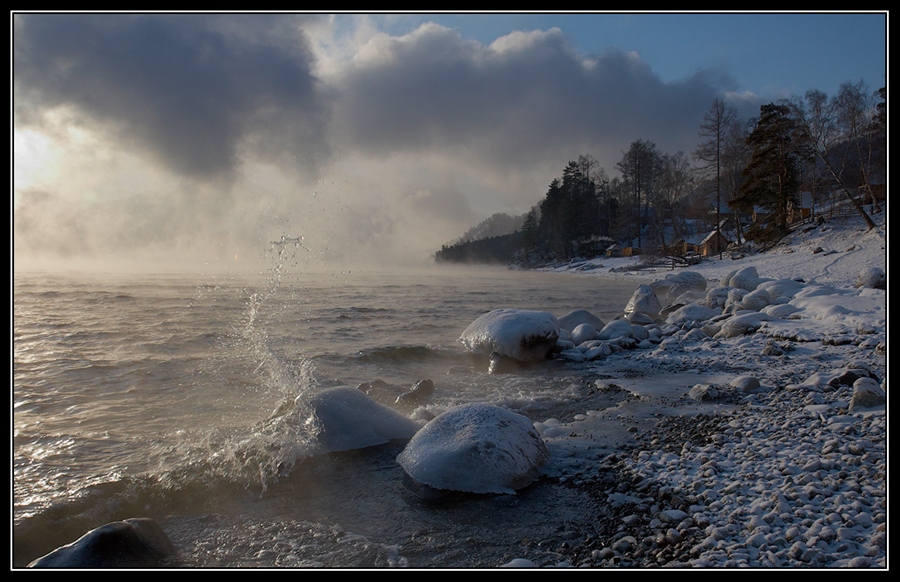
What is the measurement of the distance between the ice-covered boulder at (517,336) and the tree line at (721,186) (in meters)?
13.0

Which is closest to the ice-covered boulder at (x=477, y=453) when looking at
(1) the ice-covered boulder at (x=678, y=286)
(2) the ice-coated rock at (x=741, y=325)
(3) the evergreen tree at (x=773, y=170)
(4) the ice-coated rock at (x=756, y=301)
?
(2) the ice-coated rock at (x=741, y=325)

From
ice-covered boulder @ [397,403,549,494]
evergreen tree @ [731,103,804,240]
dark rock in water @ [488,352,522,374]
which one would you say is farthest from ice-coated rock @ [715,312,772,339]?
evergreen tree @ [731,103,804,240]

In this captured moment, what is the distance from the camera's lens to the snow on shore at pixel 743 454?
3.28 meters

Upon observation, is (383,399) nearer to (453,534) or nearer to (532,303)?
(453,534)

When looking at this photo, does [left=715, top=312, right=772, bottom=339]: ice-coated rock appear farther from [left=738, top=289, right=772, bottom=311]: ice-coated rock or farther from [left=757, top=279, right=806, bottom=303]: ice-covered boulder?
[left=757, top=279, right=806, bottom=303]: ice-covered boulder

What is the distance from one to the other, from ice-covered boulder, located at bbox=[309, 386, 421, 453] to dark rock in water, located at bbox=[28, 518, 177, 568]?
1.96 metres

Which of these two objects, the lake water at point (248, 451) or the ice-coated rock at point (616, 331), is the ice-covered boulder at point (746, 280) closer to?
the ice-coated rock at point (616, 331)

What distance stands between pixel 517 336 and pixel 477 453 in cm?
582

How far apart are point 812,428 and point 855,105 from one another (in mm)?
35236

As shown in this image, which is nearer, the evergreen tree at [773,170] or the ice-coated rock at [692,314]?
the ice-coated rock at [692,314]

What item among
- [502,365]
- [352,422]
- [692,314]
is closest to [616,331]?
[692,314]

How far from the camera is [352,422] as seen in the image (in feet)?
19.2

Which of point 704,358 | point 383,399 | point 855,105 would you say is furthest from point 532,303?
point 855,105

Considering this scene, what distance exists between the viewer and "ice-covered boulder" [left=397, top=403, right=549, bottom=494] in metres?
4.59
